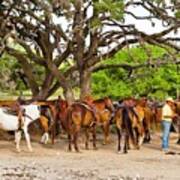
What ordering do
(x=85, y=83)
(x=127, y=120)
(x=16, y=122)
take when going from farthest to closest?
(x=85, y=83), (x=127, y=120), (x=16, y=122)

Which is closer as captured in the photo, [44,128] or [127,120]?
[127,120]

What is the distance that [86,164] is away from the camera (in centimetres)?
1853

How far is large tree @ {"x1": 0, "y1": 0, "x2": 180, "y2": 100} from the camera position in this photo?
22547mm

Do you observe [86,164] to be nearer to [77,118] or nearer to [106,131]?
[77,118]

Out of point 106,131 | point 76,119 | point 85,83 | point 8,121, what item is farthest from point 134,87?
point 8,121

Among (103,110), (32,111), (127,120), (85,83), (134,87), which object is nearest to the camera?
(127,120)

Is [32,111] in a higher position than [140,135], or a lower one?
higher

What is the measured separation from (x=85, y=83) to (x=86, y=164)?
8.70 meters

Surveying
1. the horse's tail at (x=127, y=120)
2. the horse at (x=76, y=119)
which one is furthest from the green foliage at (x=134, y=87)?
the horse's tail at (x=127, y=120)

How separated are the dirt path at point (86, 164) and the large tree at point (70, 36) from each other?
3.45 meters

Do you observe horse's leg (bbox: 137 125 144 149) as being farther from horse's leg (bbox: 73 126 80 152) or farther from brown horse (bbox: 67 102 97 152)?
horse's leg (bbox: 73 126 80 152)

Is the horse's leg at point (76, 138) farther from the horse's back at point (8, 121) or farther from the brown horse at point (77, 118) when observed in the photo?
the horse's back at point (8, 121)

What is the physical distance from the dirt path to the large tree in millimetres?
3447

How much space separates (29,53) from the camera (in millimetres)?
26062
